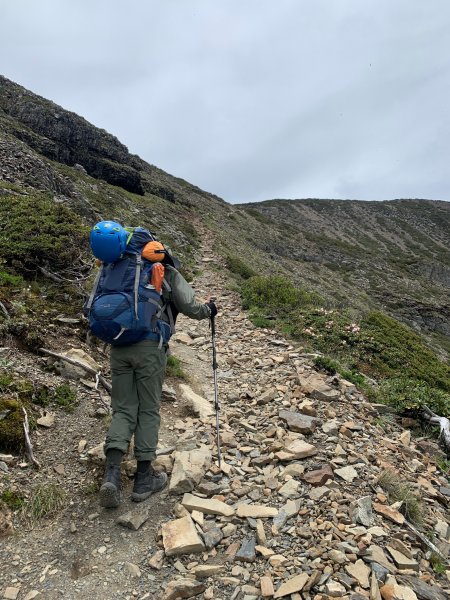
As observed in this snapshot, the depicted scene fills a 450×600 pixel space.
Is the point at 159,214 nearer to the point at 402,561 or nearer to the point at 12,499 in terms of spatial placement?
the point at 12,499

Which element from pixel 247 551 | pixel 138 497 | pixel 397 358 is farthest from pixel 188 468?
pixel 397 358

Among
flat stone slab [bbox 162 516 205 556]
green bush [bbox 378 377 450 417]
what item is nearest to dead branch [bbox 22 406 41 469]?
flat stone slab [bbox 162 516 205 556]

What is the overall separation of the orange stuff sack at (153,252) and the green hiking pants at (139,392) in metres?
0.84

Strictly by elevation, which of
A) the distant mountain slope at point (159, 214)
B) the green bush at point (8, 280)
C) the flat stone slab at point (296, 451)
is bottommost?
the flat stone slab at point (296, 451)

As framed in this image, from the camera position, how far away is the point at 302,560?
3322 mm

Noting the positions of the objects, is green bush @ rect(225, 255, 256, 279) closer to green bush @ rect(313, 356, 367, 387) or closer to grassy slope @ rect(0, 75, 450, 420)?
grassy slope @ rect(0, 75, 450, 420)

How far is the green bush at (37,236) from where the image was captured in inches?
348

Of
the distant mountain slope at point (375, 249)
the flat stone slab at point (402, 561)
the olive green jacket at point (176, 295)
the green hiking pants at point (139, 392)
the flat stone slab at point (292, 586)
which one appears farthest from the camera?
the distant mountain slope at point (375, 249)

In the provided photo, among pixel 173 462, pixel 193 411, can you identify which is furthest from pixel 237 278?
pixel 173 462

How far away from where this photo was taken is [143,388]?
4258 mm

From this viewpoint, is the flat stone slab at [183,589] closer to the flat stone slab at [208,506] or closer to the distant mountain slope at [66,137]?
the flat stone slab at [208,506]

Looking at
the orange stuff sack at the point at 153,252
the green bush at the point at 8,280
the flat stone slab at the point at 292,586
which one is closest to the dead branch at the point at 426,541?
the flat stone slab at the point at 292,586

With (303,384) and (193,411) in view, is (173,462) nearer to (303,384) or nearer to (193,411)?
(193,411)

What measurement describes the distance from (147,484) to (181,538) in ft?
2.39
